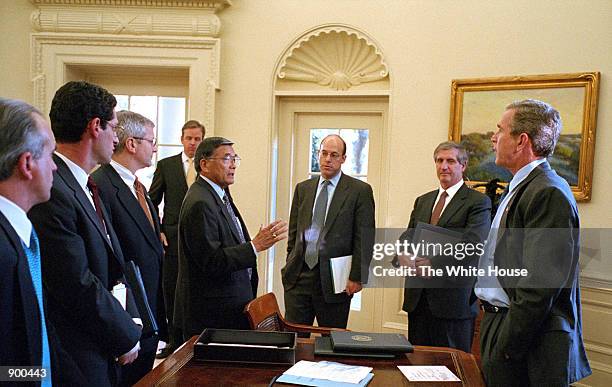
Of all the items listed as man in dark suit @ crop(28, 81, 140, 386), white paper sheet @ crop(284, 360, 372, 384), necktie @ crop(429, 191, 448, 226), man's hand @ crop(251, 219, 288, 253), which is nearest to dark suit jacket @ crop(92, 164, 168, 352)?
man in dark suit @ crop(28, 81, 140, 386)

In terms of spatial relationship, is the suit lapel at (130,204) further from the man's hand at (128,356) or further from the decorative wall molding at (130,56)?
the decorative wall molding at (130,56)

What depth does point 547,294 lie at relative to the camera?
5.90 feet

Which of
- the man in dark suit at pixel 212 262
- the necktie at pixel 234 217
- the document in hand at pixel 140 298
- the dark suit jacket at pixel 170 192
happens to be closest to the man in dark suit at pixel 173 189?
the dark suit jacket at pixel 170 192

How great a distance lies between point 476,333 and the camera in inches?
133

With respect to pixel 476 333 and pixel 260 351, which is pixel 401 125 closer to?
pixel 476 333

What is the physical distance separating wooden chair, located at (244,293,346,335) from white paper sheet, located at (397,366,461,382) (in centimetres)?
60

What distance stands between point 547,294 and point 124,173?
1.71m

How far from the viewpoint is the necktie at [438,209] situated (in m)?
3.12

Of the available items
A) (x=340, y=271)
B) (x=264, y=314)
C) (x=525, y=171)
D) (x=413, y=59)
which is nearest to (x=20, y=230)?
(x=264, y=314)

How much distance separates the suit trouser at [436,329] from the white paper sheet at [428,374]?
127 centimetres

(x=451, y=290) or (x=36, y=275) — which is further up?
(x=36, y=275)

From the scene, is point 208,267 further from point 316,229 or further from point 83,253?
point 316,229

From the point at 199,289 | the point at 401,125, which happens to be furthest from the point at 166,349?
the point at 401,125

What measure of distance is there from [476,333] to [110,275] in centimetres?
238
